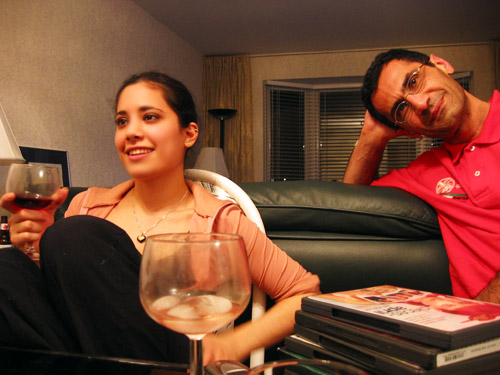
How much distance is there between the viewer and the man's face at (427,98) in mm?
1459

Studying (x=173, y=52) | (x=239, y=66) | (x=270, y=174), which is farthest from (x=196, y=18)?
(x=270, y=174)

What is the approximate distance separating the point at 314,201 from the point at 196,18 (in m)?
3.65

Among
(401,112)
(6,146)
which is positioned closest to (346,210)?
(401,112)

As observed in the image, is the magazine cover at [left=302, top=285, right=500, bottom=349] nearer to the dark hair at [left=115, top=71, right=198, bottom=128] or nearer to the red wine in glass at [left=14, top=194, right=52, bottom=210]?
the red wine in glass at [left=14, top=194, right=52, bottom=210]

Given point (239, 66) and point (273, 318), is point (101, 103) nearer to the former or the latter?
point (239, 66)

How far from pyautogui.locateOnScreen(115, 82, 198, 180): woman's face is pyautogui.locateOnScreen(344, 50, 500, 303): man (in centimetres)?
81

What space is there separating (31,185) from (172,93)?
0.54m

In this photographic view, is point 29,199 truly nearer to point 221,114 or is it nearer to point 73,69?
point 73,69

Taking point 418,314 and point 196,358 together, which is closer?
point 196,358

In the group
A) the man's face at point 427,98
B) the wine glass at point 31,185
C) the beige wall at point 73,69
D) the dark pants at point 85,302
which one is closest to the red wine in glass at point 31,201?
the wine glass at point 31,185

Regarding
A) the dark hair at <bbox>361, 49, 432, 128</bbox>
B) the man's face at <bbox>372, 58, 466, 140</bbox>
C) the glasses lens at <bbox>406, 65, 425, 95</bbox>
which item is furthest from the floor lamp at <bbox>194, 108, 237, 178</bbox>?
the glasses lens at <bbox>406, 65, 425, 95</bbox>

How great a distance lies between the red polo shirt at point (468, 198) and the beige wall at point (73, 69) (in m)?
2.18

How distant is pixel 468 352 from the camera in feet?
1.83

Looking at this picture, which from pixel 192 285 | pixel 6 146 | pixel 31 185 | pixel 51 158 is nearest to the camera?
pixel 192 285
